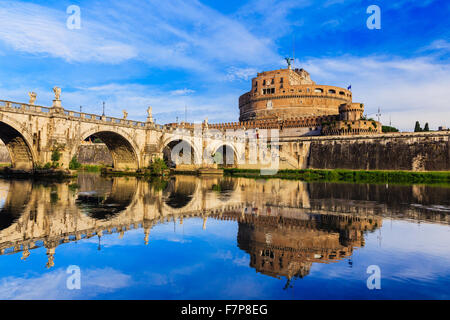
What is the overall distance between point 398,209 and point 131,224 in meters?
12.9

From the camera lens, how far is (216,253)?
7582mm

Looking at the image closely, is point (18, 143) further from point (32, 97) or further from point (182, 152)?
point (182, 152)

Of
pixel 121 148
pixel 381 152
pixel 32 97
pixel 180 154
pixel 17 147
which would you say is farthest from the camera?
pixel 180 154

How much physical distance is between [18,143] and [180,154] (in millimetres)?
36993

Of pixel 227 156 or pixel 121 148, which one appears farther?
pixel 227 156

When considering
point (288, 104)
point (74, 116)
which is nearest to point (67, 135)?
point (74, 116)

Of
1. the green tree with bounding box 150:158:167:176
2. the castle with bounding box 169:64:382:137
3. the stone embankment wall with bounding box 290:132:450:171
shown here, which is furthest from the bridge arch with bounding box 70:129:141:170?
the castle with bounding box 169:64:382:137

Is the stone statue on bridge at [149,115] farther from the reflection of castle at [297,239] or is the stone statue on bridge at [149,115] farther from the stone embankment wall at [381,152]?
the stone embankment wall at [381,152]

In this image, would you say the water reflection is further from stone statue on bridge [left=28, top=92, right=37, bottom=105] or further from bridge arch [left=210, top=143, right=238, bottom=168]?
bridge arch [left=210, top=143, right=238, bottom=168]

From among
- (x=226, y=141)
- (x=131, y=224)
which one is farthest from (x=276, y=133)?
(x=131, y=224)

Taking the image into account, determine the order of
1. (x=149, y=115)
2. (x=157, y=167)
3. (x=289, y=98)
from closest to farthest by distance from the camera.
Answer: (x=157, y=167), (x=149, y=115), (x=289, y=98)

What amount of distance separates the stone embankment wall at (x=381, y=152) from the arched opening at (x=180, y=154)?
24384 mm

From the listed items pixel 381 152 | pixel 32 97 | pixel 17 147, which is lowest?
pixel 17 147
